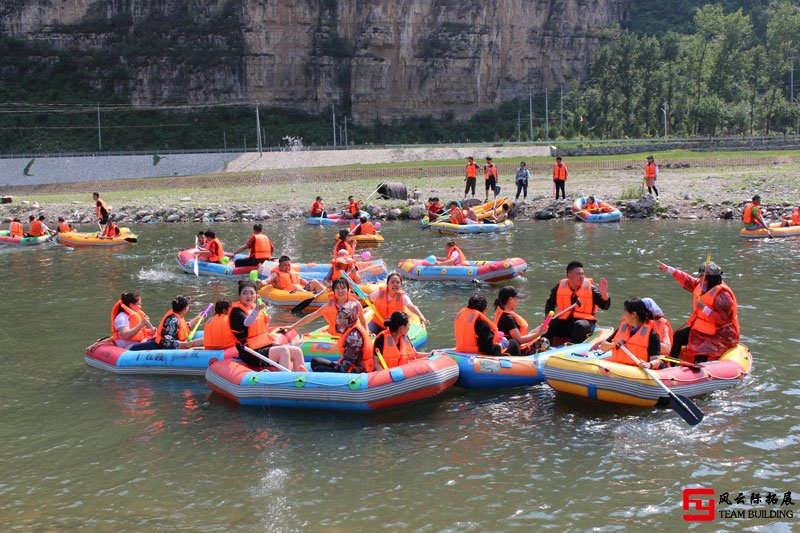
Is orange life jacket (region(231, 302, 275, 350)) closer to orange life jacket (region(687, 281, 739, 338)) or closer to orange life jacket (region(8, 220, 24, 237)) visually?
orange life jacket (region(687, 281, 739, 338))

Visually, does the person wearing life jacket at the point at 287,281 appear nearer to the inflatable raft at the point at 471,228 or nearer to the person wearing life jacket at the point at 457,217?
the inflatable raft at the point at 471,228

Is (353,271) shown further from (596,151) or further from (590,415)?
(596,151)

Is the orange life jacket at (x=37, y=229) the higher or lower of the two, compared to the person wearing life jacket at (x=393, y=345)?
higher

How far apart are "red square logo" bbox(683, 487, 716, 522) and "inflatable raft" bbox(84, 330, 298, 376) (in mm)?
5445

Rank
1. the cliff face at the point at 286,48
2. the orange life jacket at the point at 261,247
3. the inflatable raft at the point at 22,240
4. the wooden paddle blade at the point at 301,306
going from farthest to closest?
the cliff face at the point at 286,48 < the inflatable raft at the point at 22,240 < the orange life jacket at the point at 261,247 < the wooden paddle blade at the point at 301,306

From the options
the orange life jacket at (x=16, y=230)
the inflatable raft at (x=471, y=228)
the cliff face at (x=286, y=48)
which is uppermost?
the cliff face at (x=286, y=48)

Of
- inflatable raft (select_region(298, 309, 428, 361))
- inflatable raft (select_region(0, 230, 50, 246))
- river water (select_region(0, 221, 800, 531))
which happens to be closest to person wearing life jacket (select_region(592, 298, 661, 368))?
river water (select_region(0, 221, 800, 531))

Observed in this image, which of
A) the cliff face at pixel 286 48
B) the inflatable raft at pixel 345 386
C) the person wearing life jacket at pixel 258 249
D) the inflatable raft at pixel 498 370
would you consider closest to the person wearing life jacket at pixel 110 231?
the person wearing life jacket at pixel 258 249

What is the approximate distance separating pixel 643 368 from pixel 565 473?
1.92 metres

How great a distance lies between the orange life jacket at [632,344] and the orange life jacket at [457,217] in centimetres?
1567

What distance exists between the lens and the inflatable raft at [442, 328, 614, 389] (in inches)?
375

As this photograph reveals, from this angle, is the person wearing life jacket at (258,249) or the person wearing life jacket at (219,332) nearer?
the person wearing life jacket at (219,332)

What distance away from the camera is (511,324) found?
10.1 m

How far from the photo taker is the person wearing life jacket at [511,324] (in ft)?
32.8
